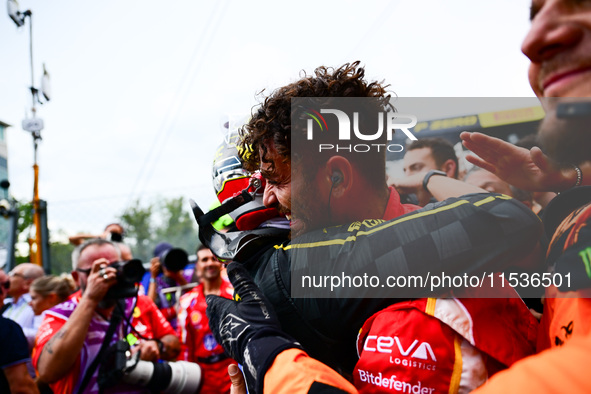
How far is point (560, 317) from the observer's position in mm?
707

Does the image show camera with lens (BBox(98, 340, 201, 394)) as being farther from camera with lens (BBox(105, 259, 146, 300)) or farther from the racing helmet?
the racing helmet

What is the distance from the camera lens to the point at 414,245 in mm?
837

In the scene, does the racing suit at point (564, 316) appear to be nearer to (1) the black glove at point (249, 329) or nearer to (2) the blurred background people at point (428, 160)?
(2) the blurred background people at point (428, 160)

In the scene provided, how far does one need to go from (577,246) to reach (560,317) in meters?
0.12

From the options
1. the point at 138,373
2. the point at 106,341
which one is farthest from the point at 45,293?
the point at 138,373

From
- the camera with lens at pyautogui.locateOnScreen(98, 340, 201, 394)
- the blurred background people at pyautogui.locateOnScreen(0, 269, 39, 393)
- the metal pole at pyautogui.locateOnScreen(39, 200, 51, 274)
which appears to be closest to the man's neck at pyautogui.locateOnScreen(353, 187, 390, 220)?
the camera with lens at pyautogui.locateOnScreen(98, 340, 201, 394)

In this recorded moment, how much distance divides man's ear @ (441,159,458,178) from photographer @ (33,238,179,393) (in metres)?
2.15

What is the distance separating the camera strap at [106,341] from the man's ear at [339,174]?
2.09m

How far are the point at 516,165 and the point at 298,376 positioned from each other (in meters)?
0.61

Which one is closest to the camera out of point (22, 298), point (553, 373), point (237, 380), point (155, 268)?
point (553, 373)

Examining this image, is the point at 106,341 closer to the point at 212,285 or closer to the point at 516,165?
the point at 212,285

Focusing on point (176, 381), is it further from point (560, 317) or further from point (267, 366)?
point (560, 317)

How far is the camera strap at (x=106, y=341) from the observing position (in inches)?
95.9

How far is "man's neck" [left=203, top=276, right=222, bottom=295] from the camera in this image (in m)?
3.84
